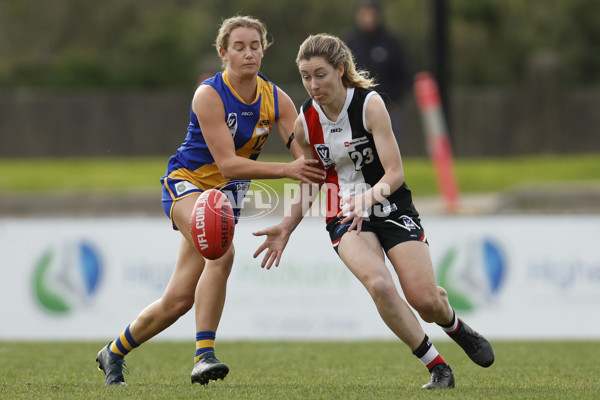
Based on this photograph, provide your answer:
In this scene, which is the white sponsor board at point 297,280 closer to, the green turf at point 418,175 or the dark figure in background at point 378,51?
the dark figure in background at point 378,51

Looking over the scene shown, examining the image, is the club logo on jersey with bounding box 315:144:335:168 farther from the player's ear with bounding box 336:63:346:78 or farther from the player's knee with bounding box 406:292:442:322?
the player's knee with bounding box 406:292:442:322

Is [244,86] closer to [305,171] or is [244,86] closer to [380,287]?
[305,171]

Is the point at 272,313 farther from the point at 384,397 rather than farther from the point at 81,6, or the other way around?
the point at 81,6

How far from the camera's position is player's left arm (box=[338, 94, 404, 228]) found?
15.3 ft

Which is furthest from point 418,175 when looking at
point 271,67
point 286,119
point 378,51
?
point 271,67

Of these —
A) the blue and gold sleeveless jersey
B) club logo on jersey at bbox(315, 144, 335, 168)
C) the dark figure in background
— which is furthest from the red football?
the dark figure in background

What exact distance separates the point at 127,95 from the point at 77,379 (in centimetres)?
1406

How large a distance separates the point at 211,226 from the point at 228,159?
0.36 metres

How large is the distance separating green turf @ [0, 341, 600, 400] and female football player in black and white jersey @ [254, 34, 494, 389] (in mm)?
397

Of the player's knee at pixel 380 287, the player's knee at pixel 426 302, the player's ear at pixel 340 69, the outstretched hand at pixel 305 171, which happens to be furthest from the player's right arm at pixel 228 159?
the player's knee at pixel 426 302

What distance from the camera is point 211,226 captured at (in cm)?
475

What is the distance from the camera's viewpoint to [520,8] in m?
23.3

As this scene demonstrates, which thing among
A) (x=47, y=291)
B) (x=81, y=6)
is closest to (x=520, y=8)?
(x=81, y=6)

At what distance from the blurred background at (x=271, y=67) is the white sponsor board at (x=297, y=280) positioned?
4.34 metres
